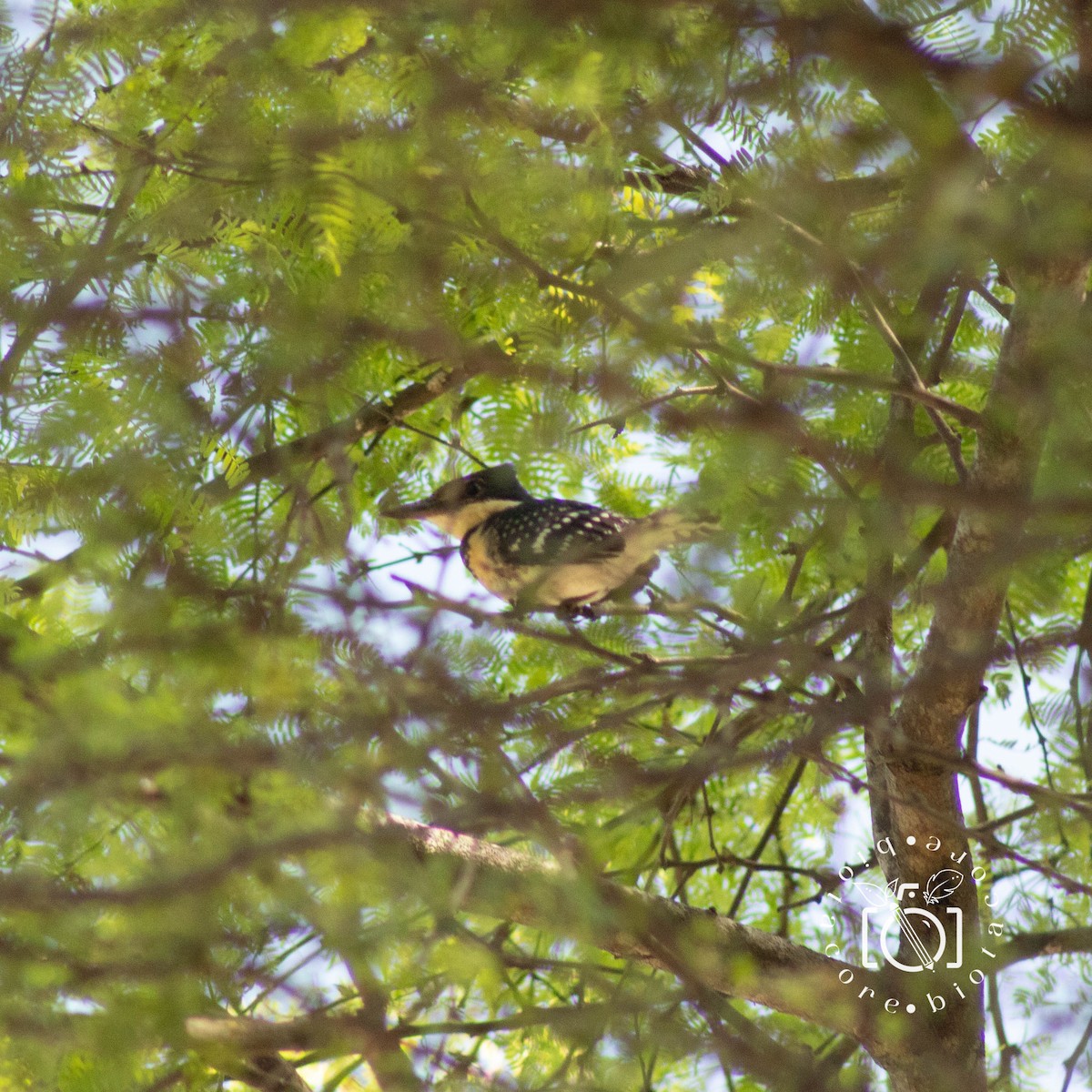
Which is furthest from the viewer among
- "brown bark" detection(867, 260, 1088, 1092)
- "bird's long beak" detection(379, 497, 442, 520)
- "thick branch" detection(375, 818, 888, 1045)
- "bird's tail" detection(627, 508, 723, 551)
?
"bird's long beak" detection(379, 497, 442, 520)

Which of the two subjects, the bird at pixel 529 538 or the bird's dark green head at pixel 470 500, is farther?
the bird's dark green head at pixel 470 500

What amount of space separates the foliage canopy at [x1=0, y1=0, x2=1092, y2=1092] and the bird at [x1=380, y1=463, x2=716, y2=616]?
0.96 metres

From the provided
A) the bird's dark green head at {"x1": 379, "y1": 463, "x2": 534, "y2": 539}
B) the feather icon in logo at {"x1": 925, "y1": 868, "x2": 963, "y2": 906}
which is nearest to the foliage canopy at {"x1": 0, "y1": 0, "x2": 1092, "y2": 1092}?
the feather icon in logo at {"x1": 925, "y1": 868, "x2": 963, "y2": 906}

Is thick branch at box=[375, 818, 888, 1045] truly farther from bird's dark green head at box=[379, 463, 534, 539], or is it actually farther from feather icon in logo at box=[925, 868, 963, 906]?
bird's dark green head at box=[379, 463, 534, 539]

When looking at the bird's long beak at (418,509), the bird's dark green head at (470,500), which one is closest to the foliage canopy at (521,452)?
the bird's long beak at (418,509)

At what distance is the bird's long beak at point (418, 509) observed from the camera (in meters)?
3.81

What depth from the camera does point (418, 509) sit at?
4125 mm

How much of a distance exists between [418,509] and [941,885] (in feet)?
6.73

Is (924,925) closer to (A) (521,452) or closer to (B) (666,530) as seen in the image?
(B) (666,530)

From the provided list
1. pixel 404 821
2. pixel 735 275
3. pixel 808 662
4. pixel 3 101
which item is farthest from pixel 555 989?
pixel 3 101
